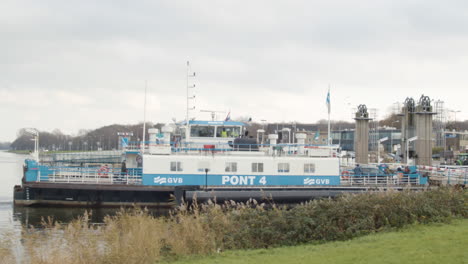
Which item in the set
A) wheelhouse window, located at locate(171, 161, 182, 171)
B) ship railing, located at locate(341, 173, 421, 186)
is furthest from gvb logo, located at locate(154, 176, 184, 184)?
ship railing, located at locate(341, 173, 421, 186)

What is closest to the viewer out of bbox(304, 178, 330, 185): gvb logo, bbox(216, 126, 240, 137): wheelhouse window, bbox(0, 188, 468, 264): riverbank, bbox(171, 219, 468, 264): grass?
bbox(171, 219, 468, 264): grass

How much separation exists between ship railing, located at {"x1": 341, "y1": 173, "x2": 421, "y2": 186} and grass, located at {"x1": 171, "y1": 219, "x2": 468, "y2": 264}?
15.2 meters

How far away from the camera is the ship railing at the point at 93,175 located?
90.3 feet

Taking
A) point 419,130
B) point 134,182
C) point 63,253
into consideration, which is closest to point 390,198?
point 63,253

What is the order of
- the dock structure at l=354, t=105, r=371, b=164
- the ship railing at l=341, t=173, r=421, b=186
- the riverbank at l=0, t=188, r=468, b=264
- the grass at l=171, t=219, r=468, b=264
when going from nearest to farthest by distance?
the grass at l=171, t=219, r=468, b=264 → the riverbank at l=0, t=188, r=468, b=264 → the ship railing at l=341, t=173, r=421, b=186 → the dock structure at l=354, t=105, r=371, b=164

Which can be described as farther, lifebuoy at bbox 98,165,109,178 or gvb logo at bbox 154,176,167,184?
lifebuoy at bbox 98,165,109,178

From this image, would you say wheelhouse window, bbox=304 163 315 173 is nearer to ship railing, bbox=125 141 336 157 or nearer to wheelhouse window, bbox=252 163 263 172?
ship railing, bbox=125 141 336 157

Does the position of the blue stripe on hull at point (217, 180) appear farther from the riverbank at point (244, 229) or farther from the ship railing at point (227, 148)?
the riverbank at point (244, 229)

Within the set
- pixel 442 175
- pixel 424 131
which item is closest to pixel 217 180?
pixel 442 175

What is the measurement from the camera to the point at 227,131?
31.2 m

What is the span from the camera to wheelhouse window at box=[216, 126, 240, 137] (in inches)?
1223

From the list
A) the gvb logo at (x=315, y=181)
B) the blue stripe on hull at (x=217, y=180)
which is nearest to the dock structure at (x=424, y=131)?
the gvb logo at (x=315, y=181)

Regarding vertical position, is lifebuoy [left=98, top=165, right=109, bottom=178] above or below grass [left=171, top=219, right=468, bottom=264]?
above

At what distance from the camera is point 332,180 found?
92.0 ft
